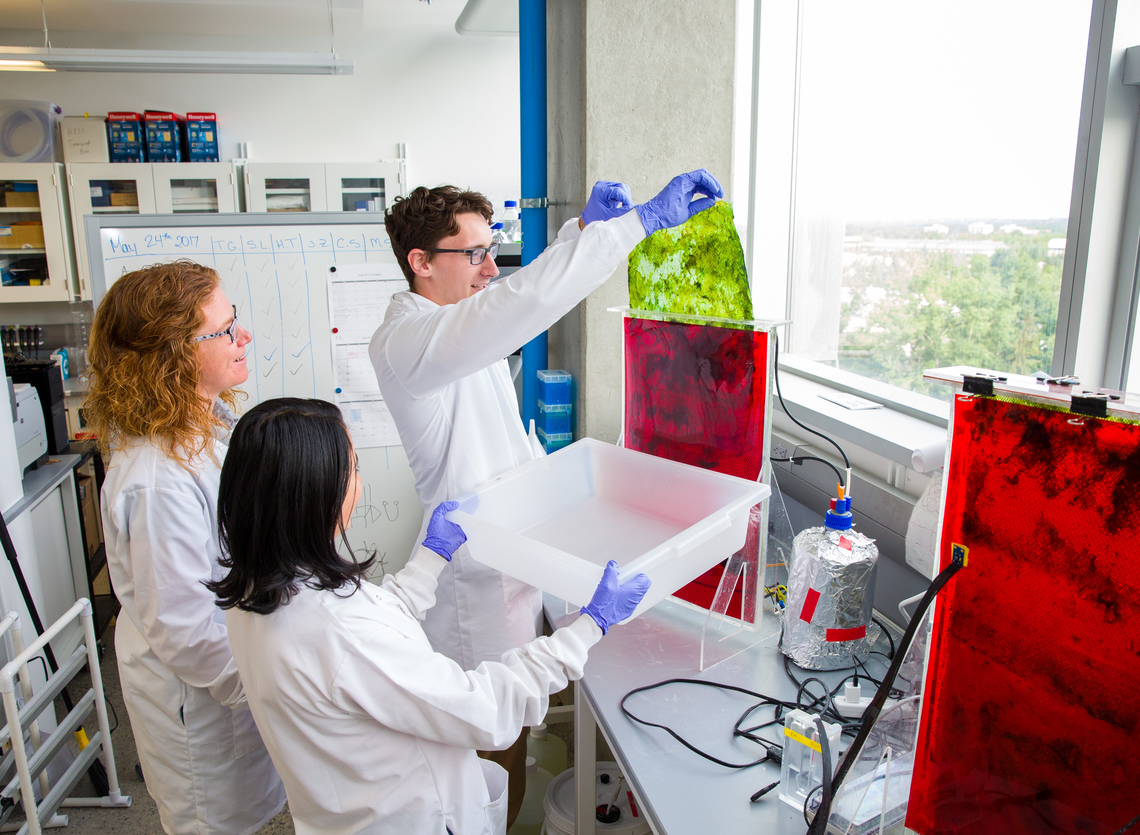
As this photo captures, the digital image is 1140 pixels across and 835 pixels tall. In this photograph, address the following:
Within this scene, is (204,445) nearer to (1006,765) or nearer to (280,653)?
(280,653)

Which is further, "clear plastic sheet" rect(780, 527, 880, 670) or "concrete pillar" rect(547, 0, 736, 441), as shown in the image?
"concrete pillar" rect(547, 0, 736, 441)

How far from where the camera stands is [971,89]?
1717 mm

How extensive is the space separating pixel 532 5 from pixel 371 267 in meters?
1.14

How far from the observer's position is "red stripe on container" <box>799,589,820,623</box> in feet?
4.06

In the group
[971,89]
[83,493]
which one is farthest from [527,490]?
[83,493]

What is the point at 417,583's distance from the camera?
1.21 m

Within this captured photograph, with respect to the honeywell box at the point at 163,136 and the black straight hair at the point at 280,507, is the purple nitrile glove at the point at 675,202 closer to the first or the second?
the black straight hair at the point at 280,507

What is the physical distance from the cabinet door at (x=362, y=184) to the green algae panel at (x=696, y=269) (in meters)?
3.59

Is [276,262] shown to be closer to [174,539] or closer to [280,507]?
[174,539]

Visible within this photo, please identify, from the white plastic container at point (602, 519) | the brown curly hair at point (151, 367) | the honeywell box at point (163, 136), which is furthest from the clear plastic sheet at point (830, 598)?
the honeywell box at point (163, 136)

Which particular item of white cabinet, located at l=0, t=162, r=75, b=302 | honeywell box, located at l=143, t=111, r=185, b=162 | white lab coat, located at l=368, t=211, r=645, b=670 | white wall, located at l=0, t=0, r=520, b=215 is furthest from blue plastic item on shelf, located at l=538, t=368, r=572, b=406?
white cabinet, located at l=0, t=162, r=75, b=302

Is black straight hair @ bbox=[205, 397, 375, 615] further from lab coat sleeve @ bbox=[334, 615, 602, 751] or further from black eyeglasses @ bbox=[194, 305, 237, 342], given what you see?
black eyeglasses @ bbox=[194, 305, 237, 342]

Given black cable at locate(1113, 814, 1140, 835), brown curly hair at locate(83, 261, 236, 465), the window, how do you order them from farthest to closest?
the window, brown curly hair at locate(83, 261, 236, 465), black cable at locate(1113, 814, 1140, 835)

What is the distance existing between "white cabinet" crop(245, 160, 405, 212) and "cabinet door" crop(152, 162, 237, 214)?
0.13m
